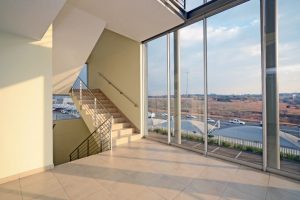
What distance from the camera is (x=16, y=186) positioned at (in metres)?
2.55

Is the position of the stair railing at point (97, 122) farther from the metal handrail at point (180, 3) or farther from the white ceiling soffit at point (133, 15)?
the metal handrail at point (180, 3)

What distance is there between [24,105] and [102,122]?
8.53 ft

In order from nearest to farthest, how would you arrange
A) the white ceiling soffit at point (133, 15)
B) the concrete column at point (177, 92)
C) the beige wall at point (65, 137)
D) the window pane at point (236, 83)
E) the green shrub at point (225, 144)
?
the window pane at point (236, 83) < the white ceiling soffit at point (133, 15) < the green shrub at point (225, 144) < the concrete column at point (177, 92) < the beige wall at point (65, 137)

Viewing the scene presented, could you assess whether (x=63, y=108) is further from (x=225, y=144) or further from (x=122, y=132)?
(x=225, y=144)

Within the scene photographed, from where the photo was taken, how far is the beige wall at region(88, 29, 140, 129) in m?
5.53

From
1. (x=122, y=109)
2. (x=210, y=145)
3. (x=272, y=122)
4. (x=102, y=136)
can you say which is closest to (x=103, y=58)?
(x=122, y=109)

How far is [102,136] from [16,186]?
93.3 inches

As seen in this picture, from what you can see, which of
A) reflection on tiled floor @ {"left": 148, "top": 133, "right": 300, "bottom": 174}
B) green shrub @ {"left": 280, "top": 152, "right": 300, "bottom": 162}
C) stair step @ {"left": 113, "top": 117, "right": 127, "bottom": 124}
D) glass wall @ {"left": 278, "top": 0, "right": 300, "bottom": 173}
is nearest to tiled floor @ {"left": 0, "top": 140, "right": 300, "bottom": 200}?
reflection on tiled floor @ {"left": 148, "top": 133, "right": 300, "bottom": 174}

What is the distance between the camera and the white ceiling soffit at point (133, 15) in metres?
3.36

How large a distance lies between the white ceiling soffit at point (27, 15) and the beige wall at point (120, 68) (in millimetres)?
3008

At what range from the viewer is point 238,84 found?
3369 mm

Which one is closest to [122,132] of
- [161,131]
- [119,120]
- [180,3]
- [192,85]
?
[119,120]

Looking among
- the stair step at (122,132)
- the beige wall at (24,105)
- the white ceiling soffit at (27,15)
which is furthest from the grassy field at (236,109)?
the white ceiling soffit at (27,15)

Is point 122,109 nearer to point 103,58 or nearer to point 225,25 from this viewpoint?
point 103,58
